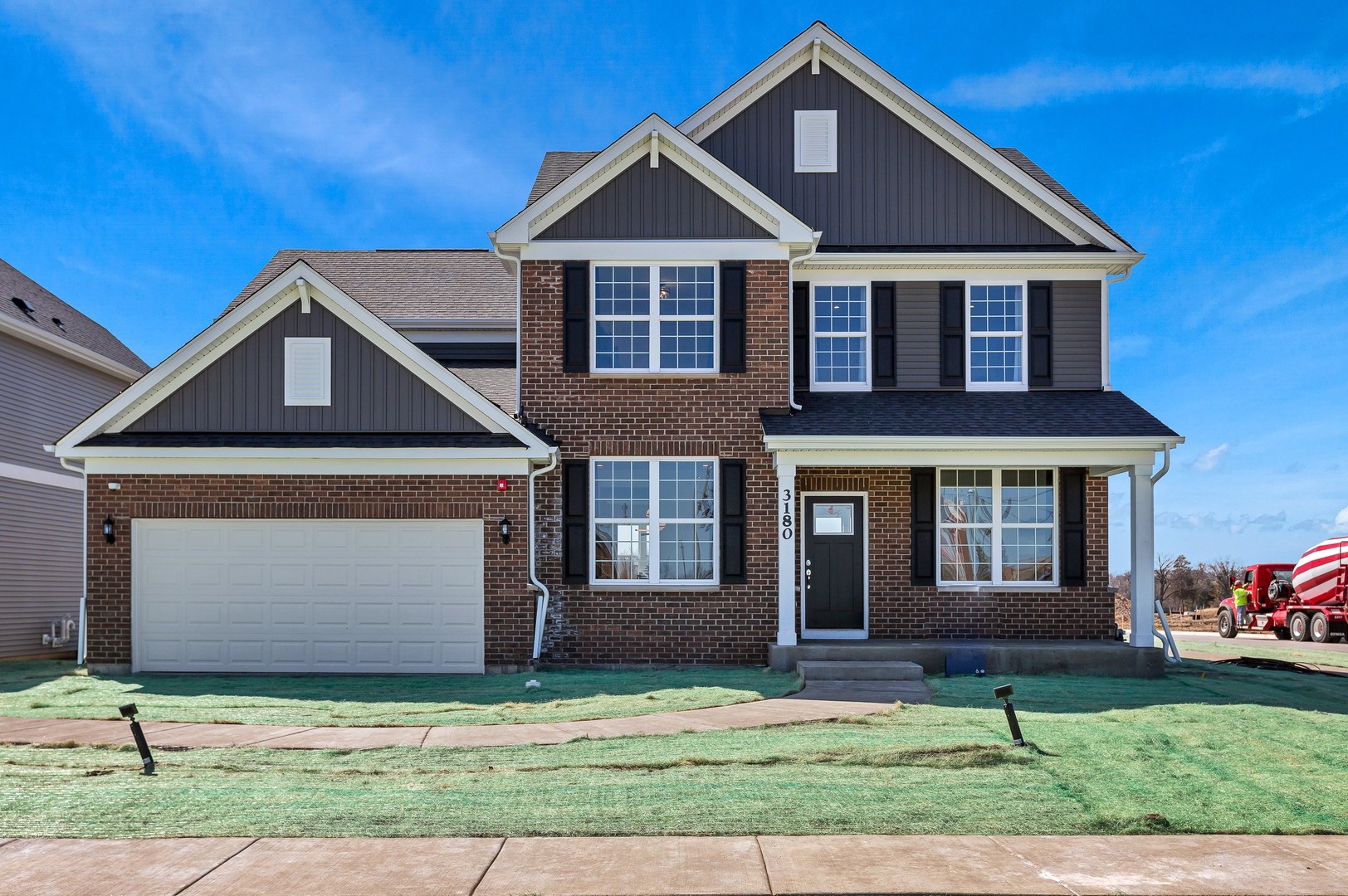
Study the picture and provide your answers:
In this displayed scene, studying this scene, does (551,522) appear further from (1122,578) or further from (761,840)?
(1122,578)

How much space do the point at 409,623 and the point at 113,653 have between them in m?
4.06

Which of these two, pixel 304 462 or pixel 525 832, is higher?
pixel 304 462

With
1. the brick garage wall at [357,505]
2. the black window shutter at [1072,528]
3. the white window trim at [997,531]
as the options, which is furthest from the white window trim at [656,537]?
the black window shutter at [1072,528]

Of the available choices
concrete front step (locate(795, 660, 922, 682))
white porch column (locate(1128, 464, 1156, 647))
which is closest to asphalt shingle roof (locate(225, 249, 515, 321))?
concrete front step (locate(795, 660, 922, 682))

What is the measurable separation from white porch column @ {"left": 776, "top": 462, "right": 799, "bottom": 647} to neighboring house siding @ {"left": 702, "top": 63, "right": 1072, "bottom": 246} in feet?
13.7

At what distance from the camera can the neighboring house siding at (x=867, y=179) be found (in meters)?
16.4

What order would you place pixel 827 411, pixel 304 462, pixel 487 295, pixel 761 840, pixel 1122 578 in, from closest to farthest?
pixel 761 840 < pixel 304 462 < pixel 827 411 < pixel 487 295 < pixel 1122 578

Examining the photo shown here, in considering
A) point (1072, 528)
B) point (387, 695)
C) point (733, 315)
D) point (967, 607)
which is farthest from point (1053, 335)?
point (387, 695)

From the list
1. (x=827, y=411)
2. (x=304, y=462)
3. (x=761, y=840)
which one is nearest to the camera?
(x=761, y=840)

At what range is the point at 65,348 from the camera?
20156mm

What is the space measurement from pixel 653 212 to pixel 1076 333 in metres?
6.83

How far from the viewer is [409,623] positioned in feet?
47.6

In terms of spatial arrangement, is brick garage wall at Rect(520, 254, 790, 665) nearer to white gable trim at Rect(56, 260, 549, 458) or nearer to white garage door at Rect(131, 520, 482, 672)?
white gable trim at Rect(56, 260, 549, 458)

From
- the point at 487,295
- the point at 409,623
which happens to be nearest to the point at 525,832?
the point at 409,623
